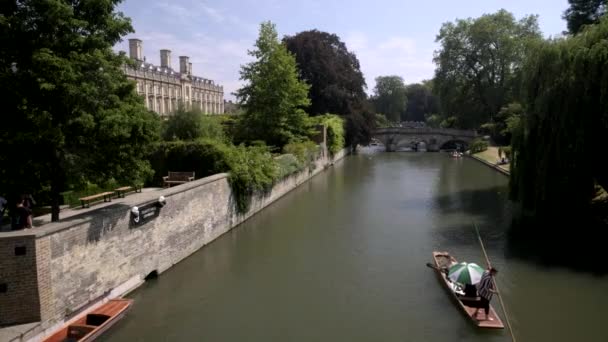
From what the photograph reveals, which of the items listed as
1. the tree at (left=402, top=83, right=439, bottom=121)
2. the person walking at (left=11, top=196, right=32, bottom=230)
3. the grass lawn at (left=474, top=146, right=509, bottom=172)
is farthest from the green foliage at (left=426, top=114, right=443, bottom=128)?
the person walking at (left=11, top=196, right=32, bottom=230)

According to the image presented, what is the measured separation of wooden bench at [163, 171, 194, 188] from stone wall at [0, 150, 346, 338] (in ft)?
7.51

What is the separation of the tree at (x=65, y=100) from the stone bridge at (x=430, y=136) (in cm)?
4974

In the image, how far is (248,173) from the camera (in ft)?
62.6

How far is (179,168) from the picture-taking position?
67.3 ft

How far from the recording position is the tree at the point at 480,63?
163 ft

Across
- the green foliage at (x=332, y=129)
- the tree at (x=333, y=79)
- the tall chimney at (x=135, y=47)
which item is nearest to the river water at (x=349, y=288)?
the green foliage at (x=332, y=129)

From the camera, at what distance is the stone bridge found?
184 feet

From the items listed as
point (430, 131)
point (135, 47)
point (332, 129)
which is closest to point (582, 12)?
point (332, 129)

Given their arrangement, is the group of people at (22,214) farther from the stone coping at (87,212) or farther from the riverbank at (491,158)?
the riverbank at (491,158)

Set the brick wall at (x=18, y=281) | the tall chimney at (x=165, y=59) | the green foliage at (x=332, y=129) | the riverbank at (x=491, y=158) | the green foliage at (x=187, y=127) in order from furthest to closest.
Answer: the tall chimney at (x=165, y=59)
the green foliage at (x=332, y=129)
the riverbank at (x=491, y=158)
the green foliage at (x=187, y=127)
the brick wall at (x=18, y=281)

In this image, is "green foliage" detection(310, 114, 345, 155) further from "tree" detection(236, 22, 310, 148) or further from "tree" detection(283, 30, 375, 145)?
"tree" detection(236, 22, 310, 148)

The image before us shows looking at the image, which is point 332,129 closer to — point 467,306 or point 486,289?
point 467,306

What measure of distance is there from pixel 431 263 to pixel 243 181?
324 inches

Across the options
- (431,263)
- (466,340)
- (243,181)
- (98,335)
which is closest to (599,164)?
A: (431,263)
